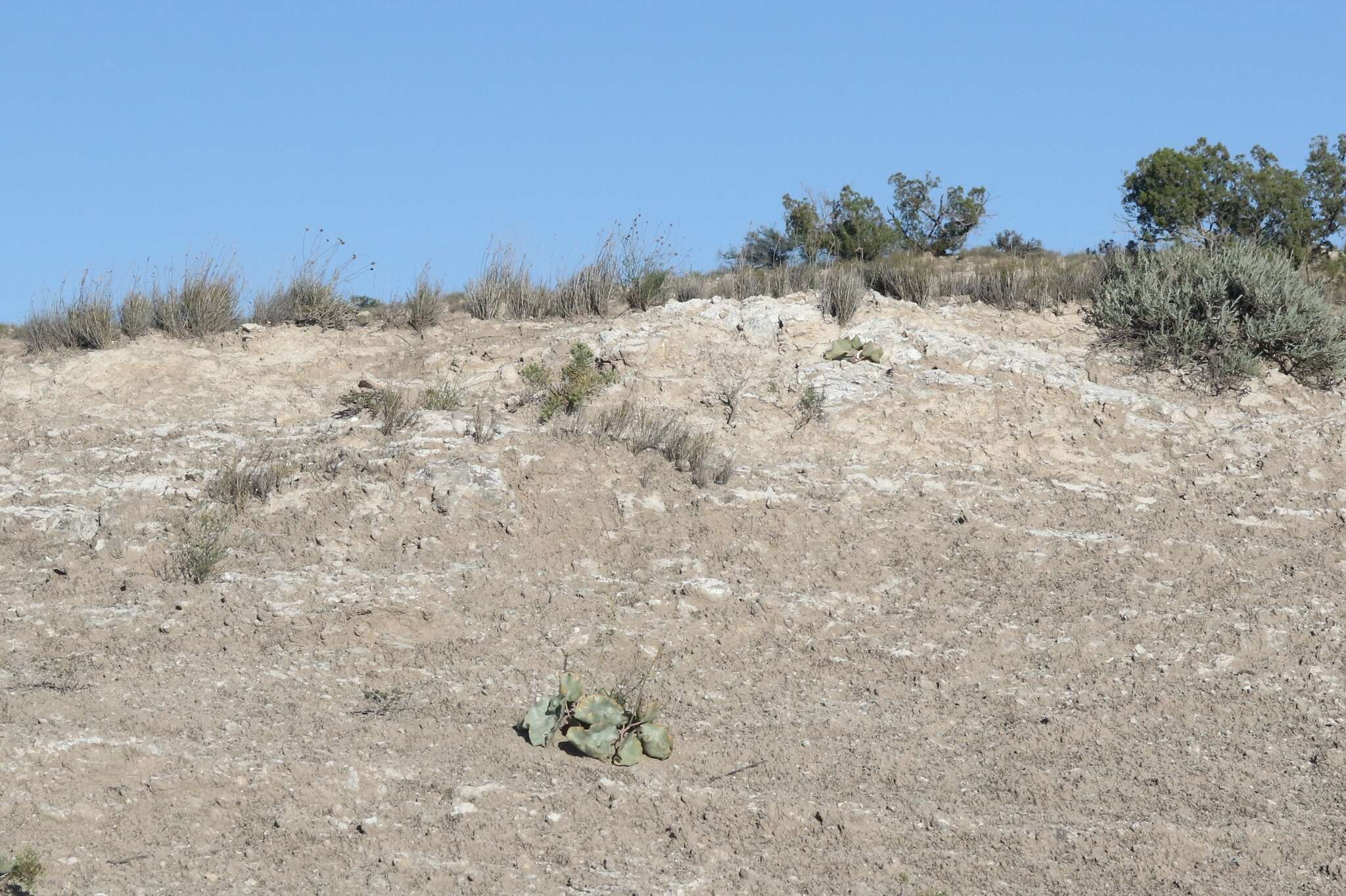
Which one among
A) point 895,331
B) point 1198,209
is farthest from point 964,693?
point 1198,209

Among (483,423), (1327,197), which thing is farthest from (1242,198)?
(483,423)

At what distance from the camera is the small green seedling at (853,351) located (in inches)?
406

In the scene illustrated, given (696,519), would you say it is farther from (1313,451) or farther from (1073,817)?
(1313,451)

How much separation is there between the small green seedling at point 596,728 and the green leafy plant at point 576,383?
3166mm

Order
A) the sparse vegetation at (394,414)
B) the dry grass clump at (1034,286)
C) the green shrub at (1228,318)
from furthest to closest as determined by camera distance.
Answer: the dry grass clump at (1034,286) < the green shrub at (1228,318) < the sparse vegetation at (394,414)

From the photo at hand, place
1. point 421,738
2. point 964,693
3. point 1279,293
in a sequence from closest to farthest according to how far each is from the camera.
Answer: point 421,738, point 964,693, point 1279,293

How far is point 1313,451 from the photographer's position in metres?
9.70

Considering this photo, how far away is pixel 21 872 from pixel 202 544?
3.03m

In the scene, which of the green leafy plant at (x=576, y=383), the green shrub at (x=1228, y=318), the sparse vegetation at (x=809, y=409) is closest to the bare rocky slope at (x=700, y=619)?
the sparse vegetation at (x=809, y=409)

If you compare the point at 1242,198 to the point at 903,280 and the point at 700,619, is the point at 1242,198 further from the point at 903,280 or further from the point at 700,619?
the point at 700,619

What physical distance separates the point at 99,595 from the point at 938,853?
4.67m

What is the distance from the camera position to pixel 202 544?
7.80m

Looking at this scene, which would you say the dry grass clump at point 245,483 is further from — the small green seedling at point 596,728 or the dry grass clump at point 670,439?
the small green seedling at point 596,728

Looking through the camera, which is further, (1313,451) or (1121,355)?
(1121,355)
